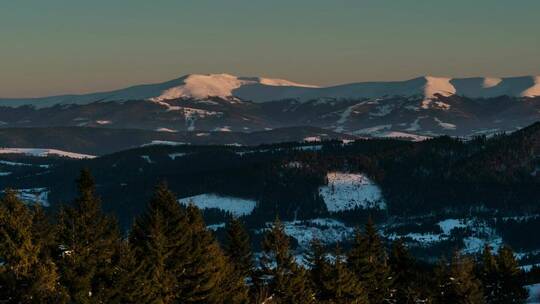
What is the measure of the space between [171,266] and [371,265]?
86.9 feet

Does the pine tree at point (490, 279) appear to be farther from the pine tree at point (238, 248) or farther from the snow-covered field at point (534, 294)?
the pine tree at point (238, 248)

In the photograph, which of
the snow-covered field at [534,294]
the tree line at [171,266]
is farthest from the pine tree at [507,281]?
the tree line at [171,266]

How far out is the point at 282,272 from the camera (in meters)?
87.1

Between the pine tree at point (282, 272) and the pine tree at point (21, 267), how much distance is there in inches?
968

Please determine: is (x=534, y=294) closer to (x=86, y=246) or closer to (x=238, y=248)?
(x=238, y=248)

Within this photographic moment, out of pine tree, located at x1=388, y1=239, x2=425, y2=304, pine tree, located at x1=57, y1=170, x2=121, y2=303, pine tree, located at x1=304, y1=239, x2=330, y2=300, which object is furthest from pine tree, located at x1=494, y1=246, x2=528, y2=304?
pine tree, located at x1=57, y1=170, x2=121, y2=303

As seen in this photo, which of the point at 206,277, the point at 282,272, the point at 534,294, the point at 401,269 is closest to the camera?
the point at 206,277

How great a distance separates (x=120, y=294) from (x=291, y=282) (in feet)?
58.7

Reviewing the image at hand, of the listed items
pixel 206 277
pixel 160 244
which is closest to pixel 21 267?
pixel 160 244

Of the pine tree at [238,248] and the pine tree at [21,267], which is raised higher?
the pine tree at [21,267]

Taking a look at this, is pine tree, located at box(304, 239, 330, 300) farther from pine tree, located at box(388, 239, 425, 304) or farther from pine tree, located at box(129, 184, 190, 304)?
pine tree, located at box(388, 239, 425, 304)

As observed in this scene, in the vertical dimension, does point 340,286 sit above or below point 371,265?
above

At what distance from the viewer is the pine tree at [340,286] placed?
90.0 metres

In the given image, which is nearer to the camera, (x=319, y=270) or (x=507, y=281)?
(x=319, y=270)
